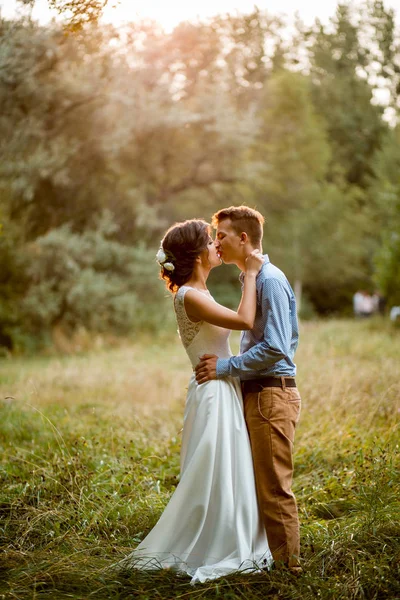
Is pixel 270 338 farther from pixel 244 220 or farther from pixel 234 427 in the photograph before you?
pixel 244 220

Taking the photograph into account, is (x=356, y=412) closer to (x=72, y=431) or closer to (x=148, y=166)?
(x=72, y=431)

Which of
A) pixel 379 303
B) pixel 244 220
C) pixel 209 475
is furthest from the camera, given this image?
pixel 379 303

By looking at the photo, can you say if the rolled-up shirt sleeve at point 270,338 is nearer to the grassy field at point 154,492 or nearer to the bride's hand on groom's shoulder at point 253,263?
the bride's hand on groom's shoulder at point 253,263

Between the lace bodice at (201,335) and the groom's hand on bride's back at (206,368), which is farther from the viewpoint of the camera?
the lace bodice at (201,335)

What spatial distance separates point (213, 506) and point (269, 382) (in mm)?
807

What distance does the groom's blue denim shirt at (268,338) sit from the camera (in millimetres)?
3951

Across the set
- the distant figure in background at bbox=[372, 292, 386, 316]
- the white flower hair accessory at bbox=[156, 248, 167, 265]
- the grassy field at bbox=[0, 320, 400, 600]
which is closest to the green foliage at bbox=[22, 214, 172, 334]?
the grassy field at bbox=[0, 320, 400, 600]

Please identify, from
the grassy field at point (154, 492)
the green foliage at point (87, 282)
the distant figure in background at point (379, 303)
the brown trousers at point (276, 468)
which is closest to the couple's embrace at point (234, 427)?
the brown trousers at point (276, 468)

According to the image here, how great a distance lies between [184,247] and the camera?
4250mm

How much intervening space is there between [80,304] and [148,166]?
641 cm

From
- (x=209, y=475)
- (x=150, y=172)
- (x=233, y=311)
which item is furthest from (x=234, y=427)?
(x=150, y=172)

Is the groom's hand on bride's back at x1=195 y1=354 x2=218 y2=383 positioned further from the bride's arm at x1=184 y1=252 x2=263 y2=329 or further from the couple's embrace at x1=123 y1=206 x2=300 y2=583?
the bride's arm at x1=184 y1=252 x2=263 y2=329

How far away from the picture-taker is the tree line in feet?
53.6

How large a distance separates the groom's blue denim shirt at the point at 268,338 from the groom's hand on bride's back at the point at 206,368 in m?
0.04
